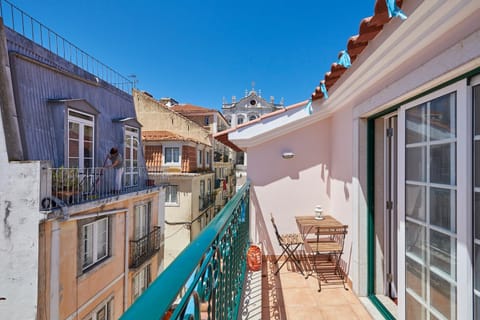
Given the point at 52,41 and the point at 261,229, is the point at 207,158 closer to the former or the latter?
the point at 52,41

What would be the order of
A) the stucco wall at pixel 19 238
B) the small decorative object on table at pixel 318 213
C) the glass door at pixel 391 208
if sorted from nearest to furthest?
1. the glass door at pixel 391 208
2. the small decorative object on table at pixel 318 213
3. the stucco wall at pixel 19 238

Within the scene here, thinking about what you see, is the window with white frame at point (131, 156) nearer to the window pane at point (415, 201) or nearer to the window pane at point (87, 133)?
the window pane at point (87, 133)

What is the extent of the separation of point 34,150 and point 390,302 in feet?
25.1

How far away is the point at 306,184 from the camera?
194 inches

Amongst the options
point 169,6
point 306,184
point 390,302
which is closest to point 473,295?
point 390,302

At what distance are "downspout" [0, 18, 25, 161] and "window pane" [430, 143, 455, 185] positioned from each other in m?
7.37

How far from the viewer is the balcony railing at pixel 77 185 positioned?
5.64m

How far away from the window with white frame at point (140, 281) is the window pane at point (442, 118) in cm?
1050

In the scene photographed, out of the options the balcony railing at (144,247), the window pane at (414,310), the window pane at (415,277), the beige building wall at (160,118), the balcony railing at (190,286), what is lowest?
the balcony railing at (144,247)

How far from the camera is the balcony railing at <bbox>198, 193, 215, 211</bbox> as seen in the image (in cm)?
1724

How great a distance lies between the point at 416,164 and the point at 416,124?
1.25 feet

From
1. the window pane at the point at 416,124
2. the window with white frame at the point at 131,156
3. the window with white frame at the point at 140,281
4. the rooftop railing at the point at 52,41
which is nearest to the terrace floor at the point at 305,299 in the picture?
the window pane at the point at 416,124

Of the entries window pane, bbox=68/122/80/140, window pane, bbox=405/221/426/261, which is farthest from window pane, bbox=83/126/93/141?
window pane, bbox=405/221/426/261

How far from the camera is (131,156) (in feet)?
34.5
